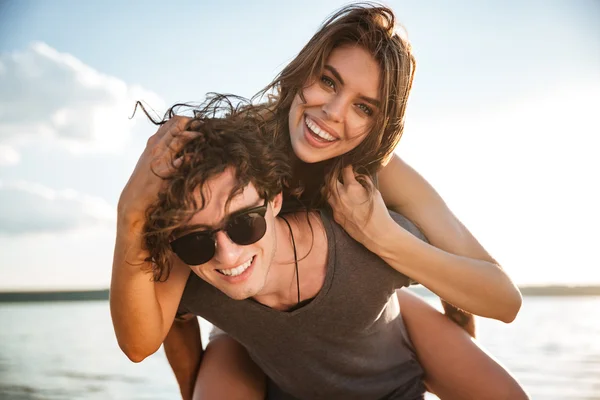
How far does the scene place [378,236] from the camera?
276 cm

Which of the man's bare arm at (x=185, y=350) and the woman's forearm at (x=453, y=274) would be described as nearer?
the woman's forearm at (x=453, y=274)

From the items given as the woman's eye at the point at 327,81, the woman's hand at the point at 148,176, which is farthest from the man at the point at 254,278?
the woman's eye at the point at 327,81

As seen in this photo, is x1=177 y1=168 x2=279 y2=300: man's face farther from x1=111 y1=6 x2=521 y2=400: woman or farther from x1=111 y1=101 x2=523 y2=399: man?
x1=111 y1=6 x2=521 y2=400: woman

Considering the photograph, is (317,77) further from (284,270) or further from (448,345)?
(448,345)

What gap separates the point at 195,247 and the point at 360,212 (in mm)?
814

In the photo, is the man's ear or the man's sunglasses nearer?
the man's sunglasses

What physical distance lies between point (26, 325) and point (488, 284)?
13.7 metres

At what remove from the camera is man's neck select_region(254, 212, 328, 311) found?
2812 mm

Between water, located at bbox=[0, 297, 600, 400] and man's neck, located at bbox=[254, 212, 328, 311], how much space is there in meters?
4.17

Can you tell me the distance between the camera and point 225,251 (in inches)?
96.1

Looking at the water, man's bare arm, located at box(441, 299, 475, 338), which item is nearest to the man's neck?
man's bare arm, located at box(441, 299, 475, 338)

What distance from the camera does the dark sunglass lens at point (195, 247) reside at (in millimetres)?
2406

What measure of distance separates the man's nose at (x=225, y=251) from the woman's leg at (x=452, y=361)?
1423 mm

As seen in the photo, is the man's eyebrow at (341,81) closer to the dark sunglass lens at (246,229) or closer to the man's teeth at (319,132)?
the man's teeth at (319,132)
